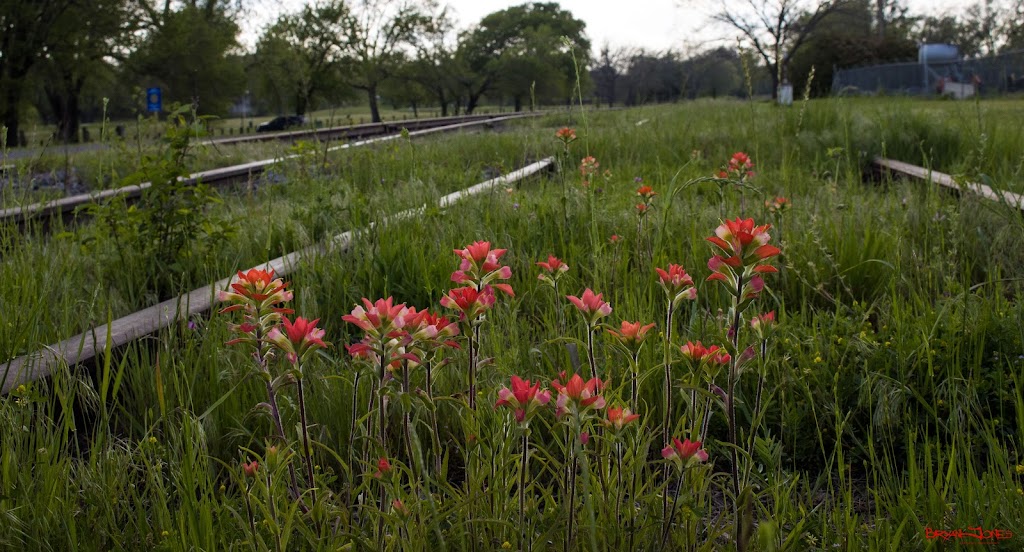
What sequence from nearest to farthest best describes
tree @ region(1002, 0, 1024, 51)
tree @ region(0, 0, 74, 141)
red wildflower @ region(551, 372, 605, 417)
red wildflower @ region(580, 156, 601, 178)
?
red wildflower @ region(551, 372, 605, 417) < red wildflower @ region(580, 156, 601, 178) < tree @ region(0, 0, 74, 141) < tree @ region(1002, 0, 1024, 51)

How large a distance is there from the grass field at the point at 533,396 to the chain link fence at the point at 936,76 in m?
25.2

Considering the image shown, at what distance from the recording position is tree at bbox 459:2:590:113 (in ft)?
198

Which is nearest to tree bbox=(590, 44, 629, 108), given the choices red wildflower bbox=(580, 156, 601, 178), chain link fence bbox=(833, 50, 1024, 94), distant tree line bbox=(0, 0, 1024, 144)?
distant tree line bbox=(0, 0, 1024, 144)

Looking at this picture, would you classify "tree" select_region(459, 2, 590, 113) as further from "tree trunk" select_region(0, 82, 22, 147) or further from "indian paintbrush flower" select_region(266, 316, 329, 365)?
"indian paintbrush flower" select_region(266, 316, 329, 365)

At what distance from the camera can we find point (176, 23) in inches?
1222

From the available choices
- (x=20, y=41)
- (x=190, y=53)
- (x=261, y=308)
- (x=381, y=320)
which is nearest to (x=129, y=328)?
(x=261, y=308)

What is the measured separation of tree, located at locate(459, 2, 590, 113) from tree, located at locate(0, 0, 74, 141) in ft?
99.2

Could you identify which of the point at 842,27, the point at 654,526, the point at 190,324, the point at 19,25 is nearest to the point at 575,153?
the point at 190,324

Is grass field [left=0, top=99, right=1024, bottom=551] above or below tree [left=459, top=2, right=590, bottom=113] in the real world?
below

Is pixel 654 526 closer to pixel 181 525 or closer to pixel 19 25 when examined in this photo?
pixel 181 525

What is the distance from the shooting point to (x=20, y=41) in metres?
24.6

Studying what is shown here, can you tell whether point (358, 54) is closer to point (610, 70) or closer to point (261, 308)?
point (610, 70)

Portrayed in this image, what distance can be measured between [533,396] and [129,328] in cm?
188

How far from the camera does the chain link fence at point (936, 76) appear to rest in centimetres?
2802
